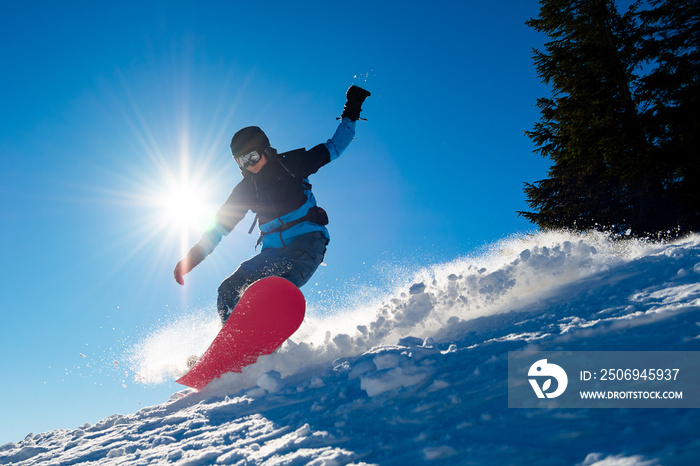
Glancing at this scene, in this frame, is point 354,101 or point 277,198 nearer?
point 277,198

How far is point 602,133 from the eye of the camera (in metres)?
7.86

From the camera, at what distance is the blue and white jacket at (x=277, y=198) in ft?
16.0

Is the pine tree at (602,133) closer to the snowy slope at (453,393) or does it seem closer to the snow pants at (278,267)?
the snowy slope at (453,393)

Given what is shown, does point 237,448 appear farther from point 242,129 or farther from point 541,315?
point 242,129

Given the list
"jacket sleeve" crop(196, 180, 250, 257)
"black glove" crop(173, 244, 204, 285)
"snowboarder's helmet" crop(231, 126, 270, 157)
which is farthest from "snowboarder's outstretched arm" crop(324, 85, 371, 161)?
"black glove" crop(173, 244, 204, 285)

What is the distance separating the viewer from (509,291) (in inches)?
147

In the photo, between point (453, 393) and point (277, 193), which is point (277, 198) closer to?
point (277, 193)

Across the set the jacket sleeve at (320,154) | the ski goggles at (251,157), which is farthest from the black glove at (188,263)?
the jacket sleeve at (320,154)

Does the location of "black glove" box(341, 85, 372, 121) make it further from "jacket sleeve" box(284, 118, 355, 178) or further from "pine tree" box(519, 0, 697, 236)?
"pine tree" box(519, 0, 697, 236)

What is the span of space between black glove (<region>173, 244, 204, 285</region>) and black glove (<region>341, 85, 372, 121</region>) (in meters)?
2.87

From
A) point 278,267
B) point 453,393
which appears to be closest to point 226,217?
point 278,267

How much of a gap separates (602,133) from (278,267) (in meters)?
7.53

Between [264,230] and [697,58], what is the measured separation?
9017 millimetres

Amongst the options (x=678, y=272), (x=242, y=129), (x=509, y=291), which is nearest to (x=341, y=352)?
(x=509, y=291)
